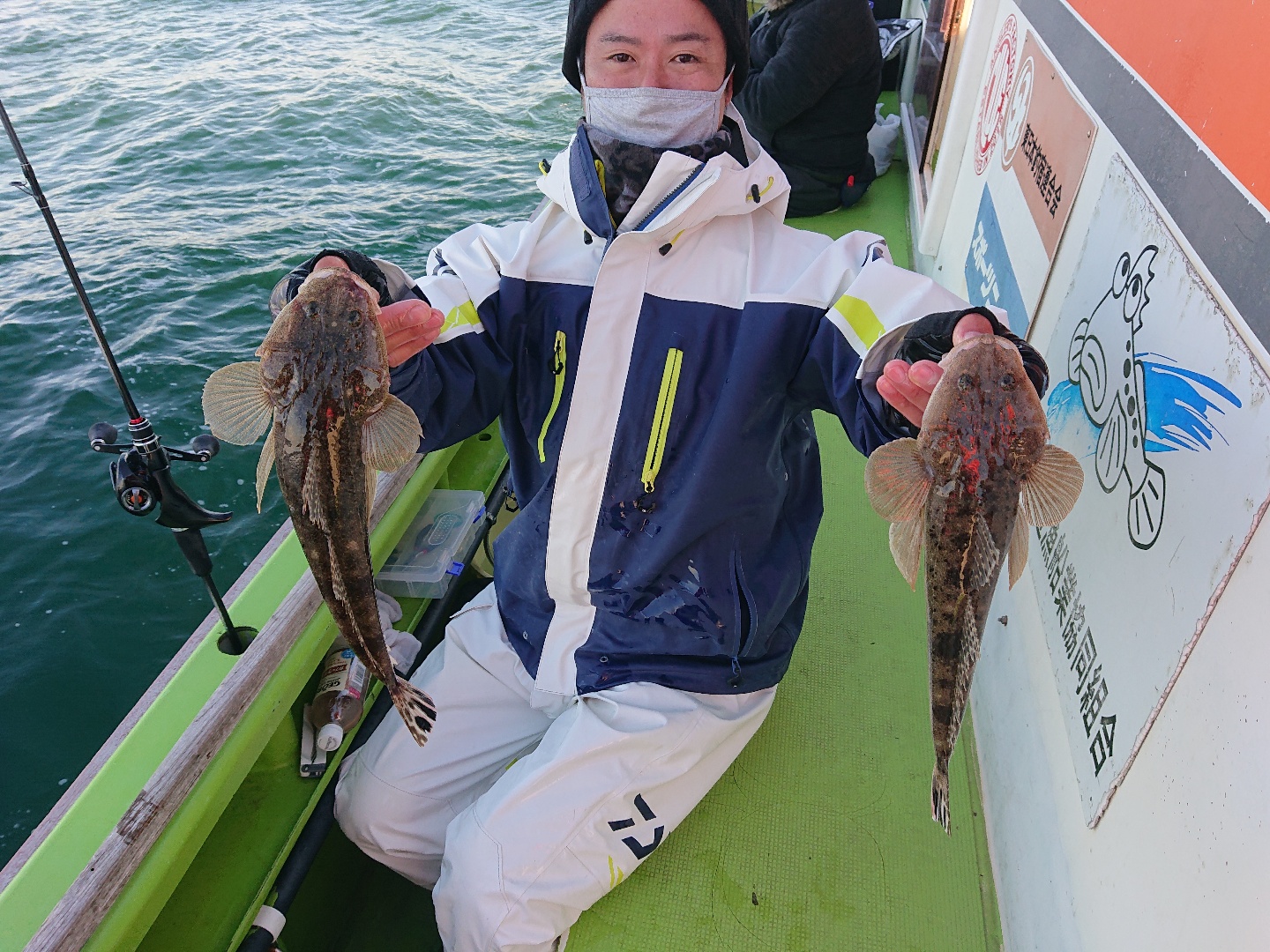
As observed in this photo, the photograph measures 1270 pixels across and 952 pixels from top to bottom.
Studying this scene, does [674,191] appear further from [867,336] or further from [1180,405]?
[1180,405]

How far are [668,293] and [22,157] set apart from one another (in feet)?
7.57

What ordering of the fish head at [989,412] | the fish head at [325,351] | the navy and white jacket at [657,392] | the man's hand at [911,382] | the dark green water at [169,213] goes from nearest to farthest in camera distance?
the fish head at [989,412], the man's hand at [911,382], the fish head at [325,351], the navy and white jacket at [657,392], the dark green water at [169,213]

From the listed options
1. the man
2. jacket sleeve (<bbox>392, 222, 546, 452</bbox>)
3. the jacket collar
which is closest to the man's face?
the man

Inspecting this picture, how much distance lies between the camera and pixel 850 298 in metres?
2.14

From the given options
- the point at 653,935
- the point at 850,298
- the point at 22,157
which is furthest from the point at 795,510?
the point at 22,157

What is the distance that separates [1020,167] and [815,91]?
2861mm

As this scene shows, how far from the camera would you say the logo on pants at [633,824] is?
2503 mm

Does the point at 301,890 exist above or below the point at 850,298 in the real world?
below

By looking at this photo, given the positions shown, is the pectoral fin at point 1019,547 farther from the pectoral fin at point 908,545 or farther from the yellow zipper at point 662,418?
the yellow zipper at point 662,418

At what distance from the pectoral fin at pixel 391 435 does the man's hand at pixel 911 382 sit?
3.79ft

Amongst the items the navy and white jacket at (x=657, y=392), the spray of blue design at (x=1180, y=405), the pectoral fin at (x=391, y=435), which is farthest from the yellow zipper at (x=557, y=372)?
the spray of blue design at (x=1180, y=405)

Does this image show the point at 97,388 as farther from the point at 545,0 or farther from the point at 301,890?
the point at 545,0

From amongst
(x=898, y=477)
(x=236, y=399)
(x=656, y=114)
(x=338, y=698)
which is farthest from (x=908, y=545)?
(x=338, y=698)

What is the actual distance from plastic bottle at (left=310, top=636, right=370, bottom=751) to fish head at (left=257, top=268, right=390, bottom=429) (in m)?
1.43
